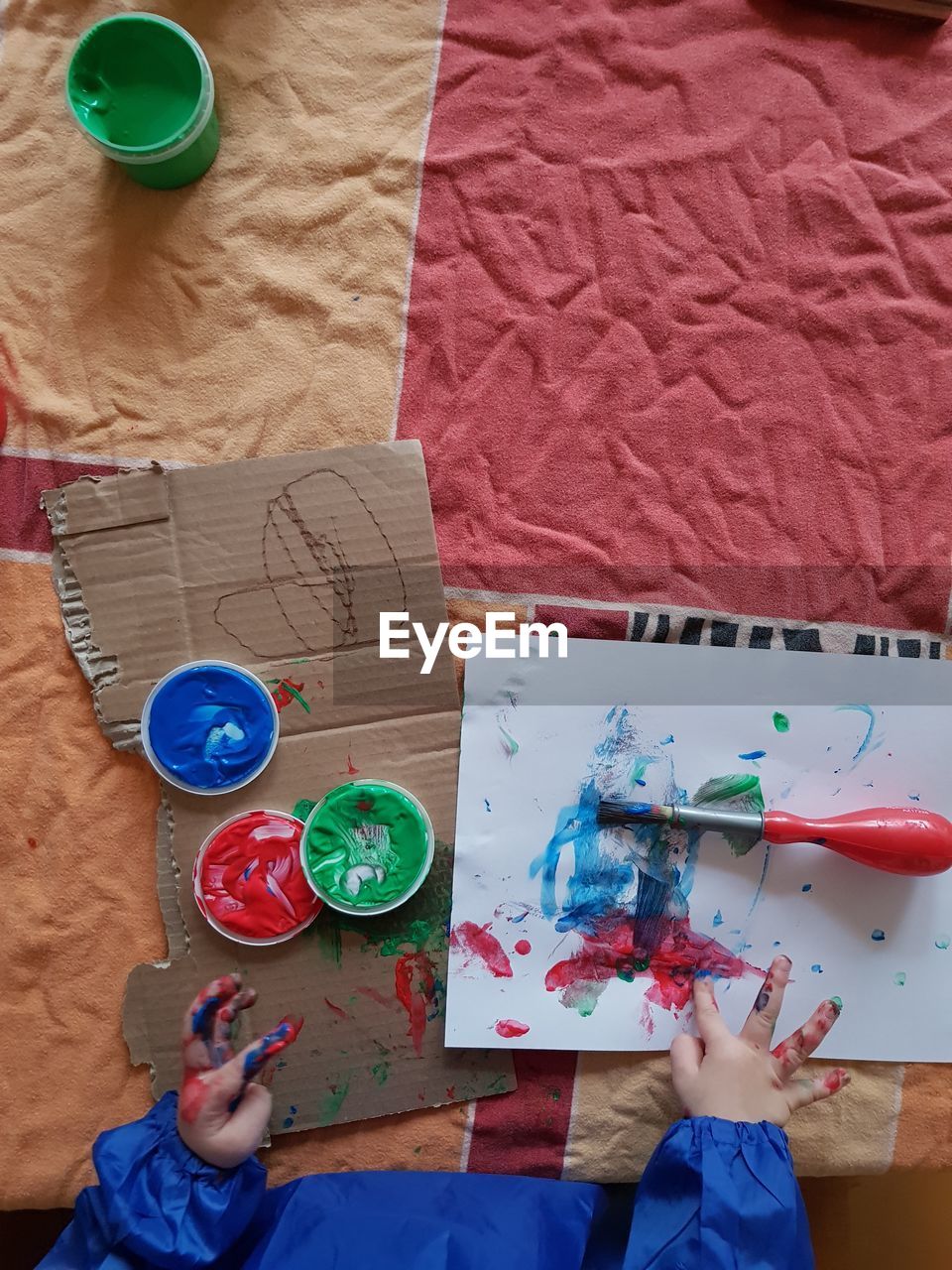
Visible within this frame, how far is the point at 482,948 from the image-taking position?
31.7 inches

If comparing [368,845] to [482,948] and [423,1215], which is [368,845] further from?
[423,1215]

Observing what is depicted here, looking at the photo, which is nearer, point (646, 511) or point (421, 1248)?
point (421, 1248)

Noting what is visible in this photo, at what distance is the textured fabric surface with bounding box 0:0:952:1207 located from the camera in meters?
0.83

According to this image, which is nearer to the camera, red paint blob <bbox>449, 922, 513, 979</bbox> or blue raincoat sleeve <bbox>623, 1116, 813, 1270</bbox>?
blue raincoat sleeve <bbox>623, 1116, 813, 1270</bbox>

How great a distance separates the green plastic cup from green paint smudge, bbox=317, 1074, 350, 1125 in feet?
2.60

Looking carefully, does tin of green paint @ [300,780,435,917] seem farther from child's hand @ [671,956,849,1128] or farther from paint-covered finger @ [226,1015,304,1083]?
child's hand @ [671,956,849,1128]

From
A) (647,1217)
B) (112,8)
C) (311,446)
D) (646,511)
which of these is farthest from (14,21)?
(647,1217)

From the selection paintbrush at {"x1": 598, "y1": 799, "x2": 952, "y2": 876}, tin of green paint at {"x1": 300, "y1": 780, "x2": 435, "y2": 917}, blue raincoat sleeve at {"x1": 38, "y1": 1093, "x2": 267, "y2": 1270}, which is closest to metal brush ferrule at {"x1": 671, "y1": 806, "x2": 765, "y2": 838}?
paintbrush at {"x1": 598, "y1": 799, "x2": 952, "y2": 876}

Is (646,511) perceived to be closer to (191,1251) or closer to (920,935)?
(920,935)

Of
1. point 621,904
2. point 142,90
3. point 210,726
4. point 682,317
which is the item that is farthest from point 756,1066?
point 142,90

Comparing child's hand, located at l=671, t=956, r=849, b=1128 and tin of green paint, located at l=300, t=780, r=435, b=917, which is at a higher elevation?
tin of green paint, located at l=300, t=780, r=435, b=917

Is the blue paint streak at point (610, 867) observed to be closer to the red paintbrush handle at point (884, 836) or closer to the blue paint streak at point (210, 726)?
the red paintbrush handle at point (884, 836)

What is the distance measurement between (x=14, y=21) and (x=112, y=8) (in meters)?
0.09

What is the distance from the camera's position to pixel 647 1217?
0.73 meters
